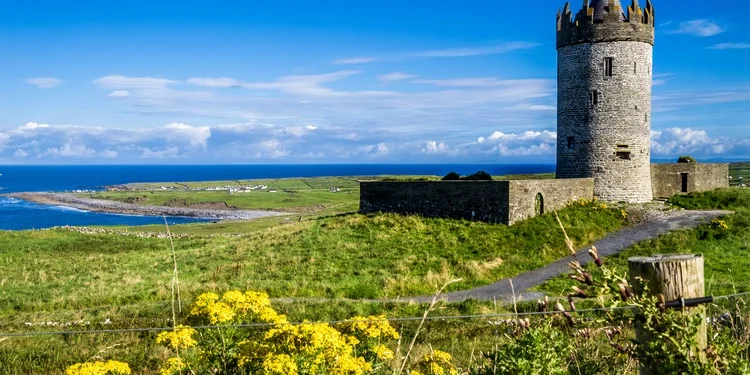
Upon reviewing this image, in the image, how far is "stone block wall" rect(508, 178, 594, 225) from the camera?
90.6ft

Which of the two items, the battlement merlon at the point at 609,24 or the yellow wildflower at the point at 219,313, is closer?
the yellow wildflower at the point at 219,313

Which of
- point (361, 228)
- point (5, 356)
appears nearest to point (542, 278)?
point (361, 228)

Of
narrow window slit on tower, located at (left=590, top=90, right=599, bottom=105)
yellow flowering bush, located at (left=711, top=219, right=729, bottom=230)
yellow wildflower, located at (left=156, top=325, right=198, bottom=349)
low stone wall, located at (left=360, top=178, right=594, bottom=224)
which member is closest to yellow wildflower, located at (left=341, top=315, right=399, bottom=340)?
yellow wildflower, located at (left=156, top=325, right=198, bottom=349)

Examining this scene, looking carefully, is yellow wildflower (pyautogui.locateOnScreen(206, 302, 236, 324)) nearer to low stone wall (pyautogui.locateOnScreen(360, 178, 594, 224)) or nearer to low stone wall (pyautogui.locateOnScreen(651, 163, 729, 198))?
low stone wall (pyautogui.locateOnScreen(360, 178, 594, 224))

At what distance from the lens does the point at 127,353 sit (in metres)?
12.3

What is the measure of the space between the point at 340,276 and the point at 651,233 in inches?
598

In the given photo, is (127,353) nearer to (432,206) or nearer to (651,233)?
(432,206)

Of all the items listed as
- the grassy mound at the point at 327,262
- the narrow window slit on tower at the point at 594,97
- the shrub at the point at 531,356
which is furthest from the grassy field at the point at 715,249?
the shrub at the point at 531,356

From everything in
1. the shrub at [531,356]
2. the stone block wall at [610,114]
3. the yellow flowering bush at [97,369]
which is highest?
the stone block wall at [610,114]

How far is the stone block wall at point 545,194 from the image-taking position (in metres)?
27.6

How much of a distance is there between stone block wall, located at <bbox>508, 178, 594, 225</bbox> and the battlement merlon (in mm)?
7867

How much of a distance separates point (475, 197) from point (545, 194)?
12.7 ft

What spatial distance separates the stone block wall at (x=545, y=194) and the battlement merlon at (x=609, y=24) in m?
7.87

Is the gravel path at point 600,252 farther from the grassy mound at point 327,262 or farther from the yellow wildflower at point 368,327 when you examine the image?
the yellow wildflower at point 368,327
